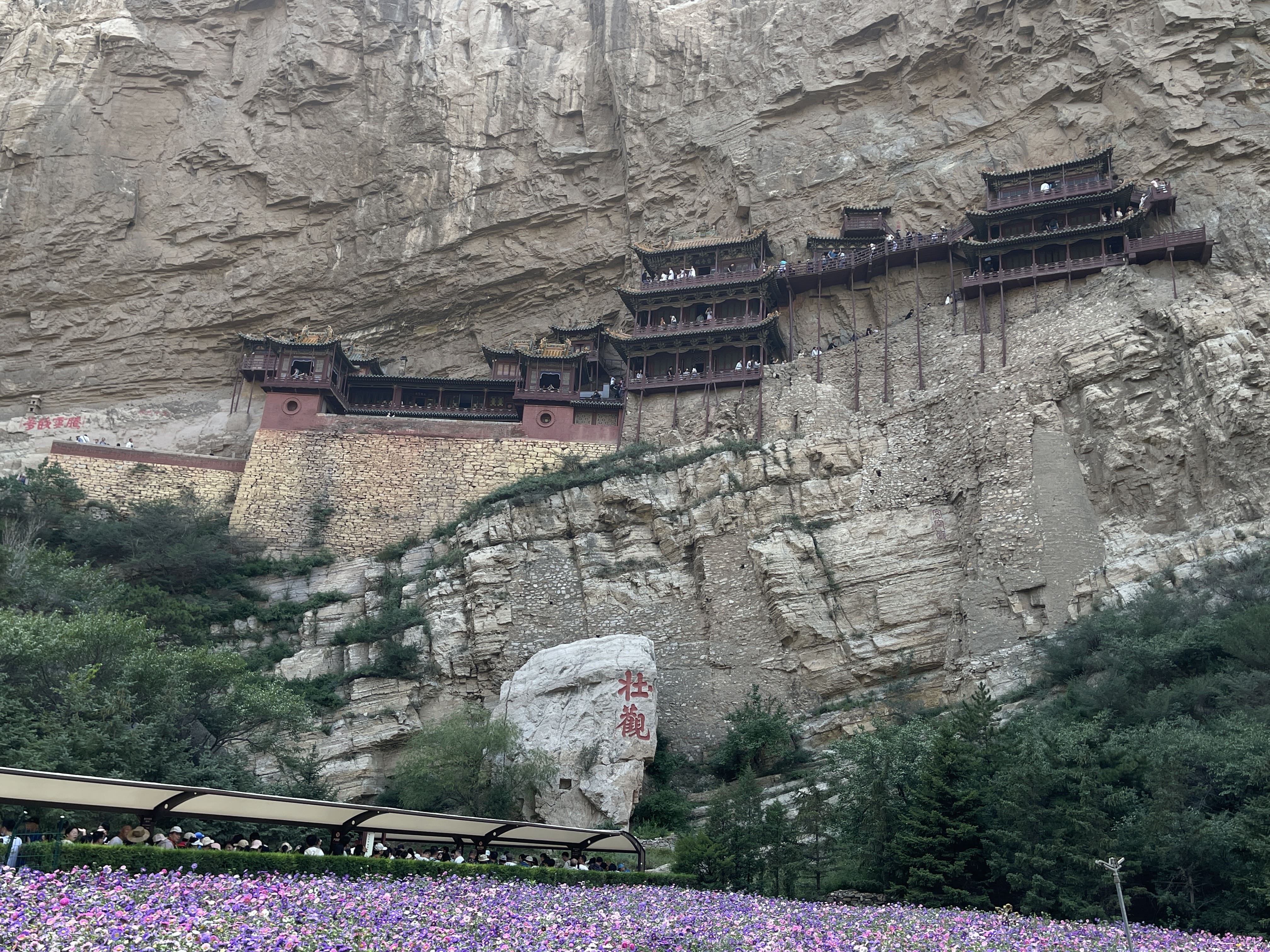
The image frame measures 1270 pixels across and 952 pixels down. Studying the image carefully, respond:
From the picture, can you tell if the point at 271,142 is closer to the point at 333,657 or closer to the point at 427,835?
the point at 333,657

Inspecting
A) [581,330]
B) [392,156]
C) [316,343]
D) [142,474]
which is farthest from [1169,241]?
[142,474]

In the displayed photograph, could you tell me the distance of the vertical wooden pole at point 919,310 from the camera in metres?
29.4

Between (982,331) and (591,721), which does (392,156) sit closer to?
(982,331)

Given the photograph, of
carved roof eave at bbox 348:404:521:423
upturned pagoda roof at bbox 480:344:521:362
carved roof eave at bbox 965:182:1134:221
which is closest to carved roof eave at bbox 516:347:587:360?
upturned pagoda roof at bbox 480:344:521:362

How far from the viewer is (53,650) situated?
792 inches

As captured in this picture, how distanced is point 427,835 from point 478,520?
16.5 meters

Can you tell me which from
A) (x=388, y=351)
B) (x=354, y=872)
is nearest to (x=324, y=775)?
(x=354, y=872)

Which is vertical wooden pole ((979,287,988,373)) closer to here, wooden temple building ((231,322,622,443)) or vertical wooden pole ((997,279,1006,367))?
vertical wooden pole ((997,279,1006,367))

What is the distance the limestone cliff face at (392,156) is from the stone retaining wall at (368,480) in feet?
16.7

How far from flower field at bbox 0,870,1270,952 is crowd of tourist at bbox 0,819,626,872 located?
119cm

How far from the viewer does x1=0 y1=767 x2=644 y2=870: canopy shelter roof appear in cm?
941

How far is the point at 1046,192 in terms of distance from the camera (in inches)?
1206

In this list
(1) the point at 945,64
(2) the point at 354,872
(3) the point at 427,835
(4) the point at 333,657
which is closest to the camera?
(2) the point at 354,872

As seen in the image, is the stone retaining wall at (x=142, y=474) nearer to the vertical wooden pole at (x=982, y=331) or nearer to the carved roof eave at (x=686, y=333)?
the carved roof eave at (x=686, y=333)
